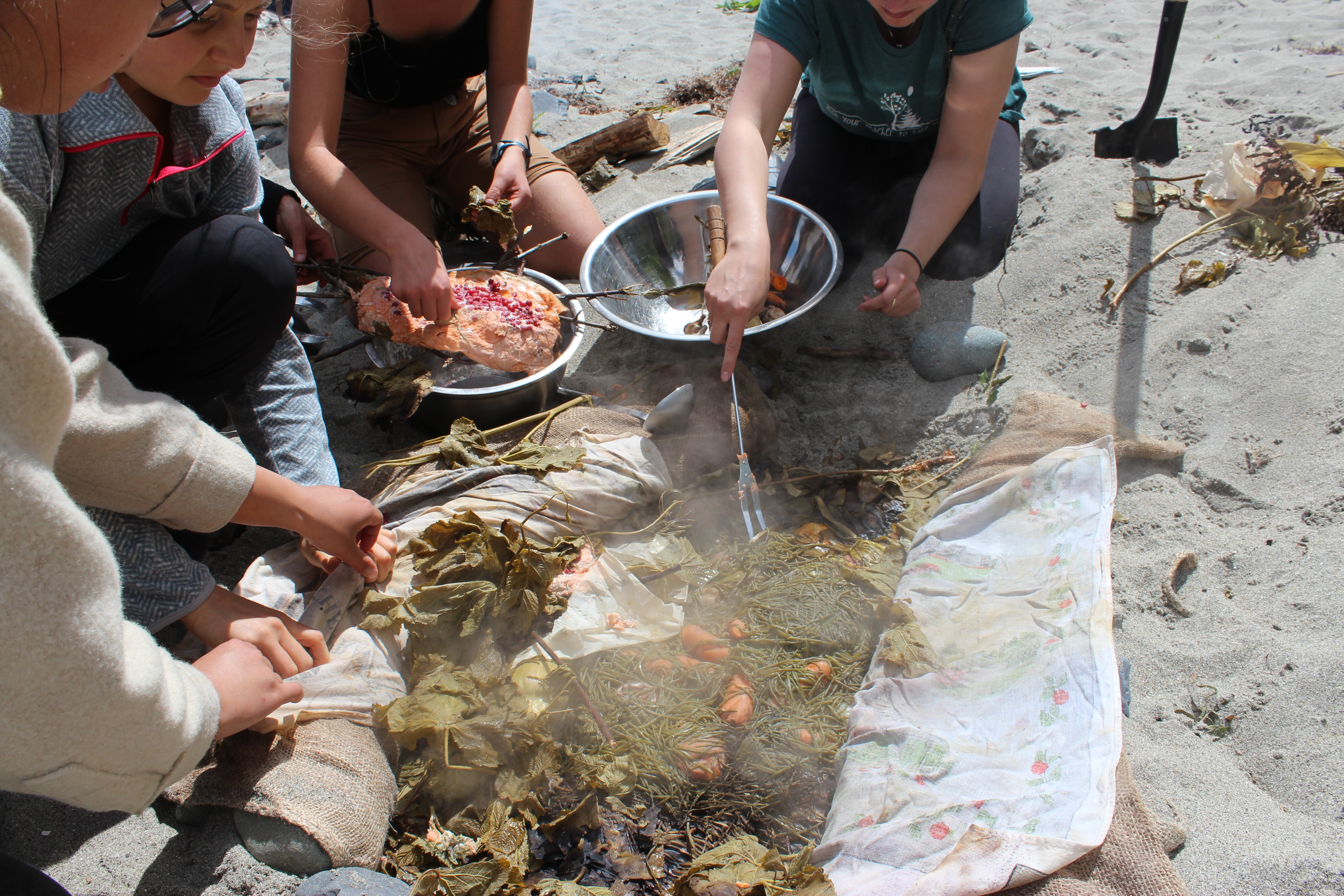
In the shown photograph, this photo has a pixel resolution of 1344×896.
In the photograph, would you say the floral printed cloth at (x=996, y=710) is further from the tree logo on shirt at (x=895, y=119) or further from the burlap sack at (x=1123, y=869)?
the tree logo on shirt at (x=895, y=119)

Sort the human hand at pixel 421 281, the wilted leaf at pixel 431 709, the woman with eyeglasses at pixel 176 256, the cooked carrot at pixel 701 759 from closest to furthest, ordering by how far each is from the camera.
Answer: the woman with eyeglasses at pixel 176 256
the wilted leaf at pixel 431 709
the cooked carrot at pixel 701 759
the human hand at pixel 421 281

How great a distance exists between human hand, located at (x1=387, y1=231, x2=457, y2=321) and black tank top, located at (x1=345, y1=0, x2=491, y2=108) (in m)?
0.98

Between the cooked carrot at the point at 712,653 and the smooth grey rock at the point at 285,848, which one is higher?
the smooth grey rock at the point at 285,848

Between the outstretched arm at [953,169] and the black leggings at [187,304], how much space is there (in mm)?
1944

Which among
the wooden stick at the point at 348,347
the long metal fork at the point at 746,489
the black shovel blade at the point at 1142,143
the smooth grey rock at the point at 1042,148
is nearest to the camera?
the long metal fork at the point at 746,489

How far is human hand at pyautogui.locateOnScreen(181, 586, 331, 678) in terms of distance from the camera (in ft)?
5.77

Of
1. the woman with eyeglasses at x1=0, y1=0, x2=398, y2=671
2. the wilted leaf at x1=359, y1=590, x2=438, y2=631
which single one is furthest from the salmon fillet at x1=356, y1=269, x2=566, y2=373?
the wilted leaf at x1=359, y1=590, x2=438, y2=631

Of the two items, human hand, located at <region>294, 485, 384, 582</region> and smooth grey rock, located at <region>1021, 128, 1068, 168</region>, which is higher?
smooth grey rock, located at <region>1021, 128, 1068, 168</region>

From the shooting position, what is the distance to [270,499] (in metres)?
1.79

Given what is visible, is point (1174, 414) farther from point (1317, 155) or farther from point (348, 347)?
point (348, 347)

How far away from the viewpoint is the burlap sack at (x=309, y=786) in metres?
1.59

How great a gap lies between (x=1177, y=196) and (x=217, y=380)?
3923 mm

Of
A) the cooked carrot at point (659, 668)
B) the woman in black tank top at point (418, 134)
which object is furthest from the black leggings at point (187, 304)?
the cooked carrot at point (659, 668)

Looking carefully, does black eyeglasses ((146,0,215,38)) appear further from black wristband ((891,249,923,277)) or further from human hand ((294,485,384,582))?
black wristband ((891,249,923,277))
